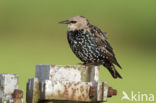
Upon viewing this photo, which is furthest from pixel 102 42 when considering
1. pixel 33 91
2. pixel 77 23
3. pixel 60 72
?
pixel 33 91

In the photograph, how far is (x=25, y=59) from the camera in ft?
28.2

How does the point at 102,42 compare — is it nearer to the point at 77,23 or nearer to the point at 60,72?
the point at 77,23

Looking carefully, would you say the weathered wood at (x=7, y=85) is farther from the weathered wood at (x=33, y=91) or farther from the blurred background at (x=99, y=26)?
the blurred background at (x=99, y=26)

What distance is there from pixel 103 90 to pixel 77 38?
2.85 m

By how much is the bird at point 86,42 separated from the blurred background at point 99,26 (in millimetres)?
667

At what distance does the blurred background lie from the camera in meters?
7.94

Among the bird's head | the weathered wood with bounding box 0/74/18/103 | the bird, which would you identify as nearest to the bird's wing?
the bird

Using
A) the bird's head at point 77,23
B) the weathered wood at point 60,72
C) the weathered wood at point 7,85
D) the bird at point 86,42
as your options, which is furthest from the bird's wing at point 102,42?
the weathered wood at point 7,85

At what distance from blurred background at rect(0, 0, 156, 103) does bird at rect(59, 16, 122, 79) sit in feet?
2.19

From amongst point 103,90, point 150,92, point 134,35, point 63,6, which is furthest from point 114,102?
point 63,6

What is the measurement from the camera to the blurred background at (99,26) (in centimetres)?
794

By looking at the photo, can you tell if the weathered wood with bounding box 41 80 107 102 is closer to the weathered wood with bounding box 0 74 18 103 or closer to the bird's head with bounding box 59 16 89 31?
the weathered wood with bounding box 0 74 18 103

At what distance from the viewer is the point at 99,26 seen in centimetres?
1208

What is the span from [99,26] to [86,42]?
6102 mm
